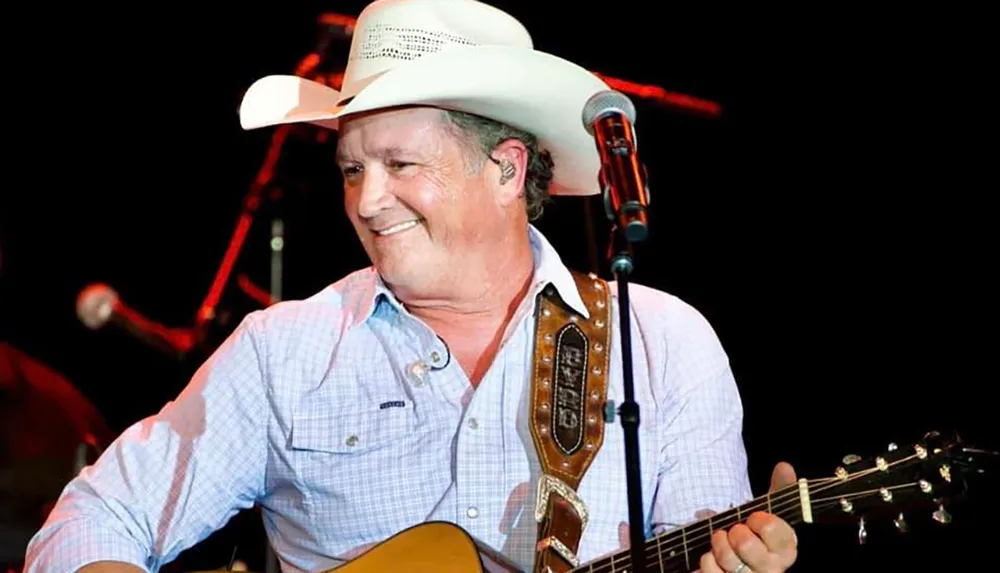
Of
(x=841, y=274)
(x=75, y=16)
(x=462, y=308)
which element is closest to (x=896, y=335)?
(x=841, y=274)

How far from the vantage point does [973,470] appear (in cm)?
268

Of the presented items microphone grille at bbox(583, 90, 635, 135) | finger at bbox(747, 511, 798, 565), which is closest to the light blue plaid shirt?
finger at bbox(747, 511, 798, 565)

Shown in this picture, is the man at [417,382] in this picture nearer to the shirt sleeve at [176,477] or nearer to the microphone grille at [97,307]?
the shirt sleeve at [176,477]

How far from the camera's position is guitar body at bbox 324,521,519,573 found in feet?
9.45

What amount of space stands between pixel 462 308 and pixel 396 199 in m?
0.38

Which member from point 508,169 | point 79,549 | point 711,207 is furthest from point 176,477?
point 711,207

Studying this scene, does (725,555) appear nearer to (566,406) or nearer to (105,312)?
(566,406)

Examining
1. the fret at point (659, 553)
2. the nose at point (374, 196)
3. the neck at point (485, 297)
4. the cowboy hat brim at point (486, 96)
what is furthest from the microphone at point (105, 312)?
the fret at point (659, 553)

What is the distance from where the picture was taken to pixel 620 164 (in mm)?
2383

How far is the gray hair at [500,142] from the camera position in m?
3.42

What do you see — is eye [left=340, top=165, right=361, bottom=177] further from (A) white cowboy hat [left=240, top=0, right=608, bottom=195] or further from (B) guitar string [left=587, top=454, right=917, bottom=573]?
(B) guitar string [left=587, top=454, right=917, bottom=573]

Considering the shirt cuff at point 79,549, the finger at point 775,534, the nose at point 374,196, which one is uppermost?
the nose at point 374,196

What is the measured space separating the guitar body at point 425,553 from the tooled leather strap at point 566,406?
0.19 metres

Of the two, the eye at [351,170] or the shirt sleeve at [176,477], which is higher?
the eye at [351,170]
